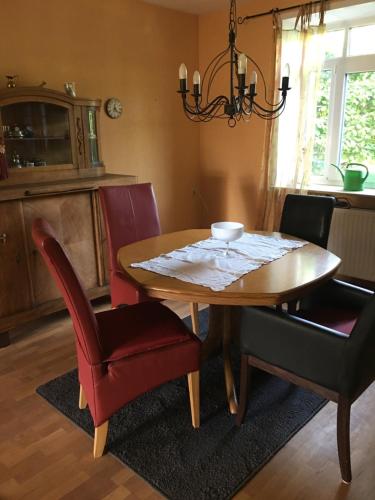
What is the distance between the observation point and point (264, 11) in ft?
11.9

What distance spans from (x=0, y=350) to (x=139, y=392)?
4.51 ft

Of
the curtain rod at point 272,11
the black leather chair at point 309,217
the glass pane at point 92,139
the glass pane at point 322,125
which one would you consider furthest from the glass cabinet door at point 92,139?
the glass pane at point 322,125

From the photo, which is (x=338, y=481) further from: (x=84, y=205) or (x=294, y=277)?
(x=84, y=205)

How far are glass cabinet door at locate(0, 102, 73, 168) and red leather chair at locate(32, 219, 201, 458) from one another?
138cm

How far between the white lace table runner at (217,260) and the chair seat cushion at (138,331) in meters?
0.24

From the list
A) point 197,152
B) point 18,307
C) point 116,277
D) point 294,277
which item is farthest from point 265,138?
point 18,307

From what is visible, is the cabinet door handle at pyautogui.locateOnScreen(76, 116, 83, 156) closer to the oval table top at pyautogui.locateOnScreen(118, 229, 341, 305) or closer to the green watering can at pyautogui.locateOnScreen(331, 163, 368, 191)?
the oval table top at pyautogui.locateOnScreen(118, 229, 341, 305)

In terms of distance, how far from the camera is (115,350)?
69.2 inches

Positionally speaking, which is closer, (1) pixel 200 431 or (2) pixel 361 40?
(1) pixel 200 431

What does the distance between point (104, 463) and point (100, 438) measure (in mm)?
106

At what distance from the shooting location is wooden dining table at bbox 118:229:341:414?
1675 mm

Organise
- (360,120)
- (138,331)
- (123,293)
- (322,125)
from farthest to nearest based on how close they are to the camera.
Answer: (322,125) → (360,120) → (123,293) → (138,331)

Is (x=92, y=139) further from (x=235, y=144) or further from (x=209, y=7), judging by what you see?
(x=209, y=7)

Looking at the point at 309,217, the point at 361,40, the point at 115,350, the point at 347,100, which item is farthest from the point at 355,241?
the point at 115,350
